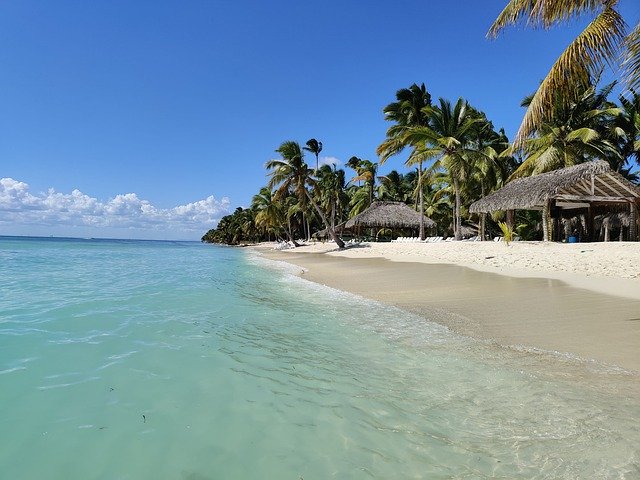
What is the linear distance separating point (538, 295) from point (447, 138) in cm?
1572

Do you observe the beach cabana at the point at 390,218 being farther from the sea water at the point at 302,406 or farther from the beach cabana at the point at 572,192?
the sea water at the point at 302,406

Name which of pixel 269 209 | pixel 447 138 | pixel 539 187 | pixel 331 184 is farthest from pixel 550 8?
pixel 269 209

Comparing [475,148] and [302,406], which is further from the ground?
[475,148]

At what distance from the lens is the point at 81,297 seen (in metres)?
8.93

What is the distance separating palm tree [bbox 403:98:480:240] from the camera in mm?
21688

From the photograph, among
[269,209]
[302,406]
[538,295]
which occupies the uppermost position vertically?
[269,209]

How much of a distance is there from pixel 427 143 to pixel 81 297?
1974 centimetres

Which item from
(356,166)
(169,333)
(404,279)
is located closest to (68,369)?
(169,333)

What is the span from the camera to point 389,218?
2967 cm

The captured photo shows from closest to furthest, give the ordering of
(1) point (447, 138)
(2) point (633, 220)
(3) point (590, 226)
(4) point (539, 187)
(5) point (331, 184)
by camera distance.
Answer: (4) point (539, 187), (2) point (633, 220), (3) point (590, 226), (1) point (447, 138), (5) point (331, 184)

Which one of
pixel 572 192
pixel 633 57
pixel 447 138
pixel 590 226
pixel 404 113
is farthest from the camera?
pixel 404 113

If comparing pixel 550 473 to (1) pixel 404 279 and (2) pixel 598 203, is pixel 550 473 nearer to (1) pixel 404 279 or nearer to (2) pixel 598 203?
(1) pixel 404 279

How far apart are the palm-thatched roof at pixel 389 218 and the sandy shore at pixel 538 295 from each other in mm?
13977

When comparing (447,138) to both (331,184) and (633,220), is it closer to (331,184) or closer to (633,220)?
(633,220)
